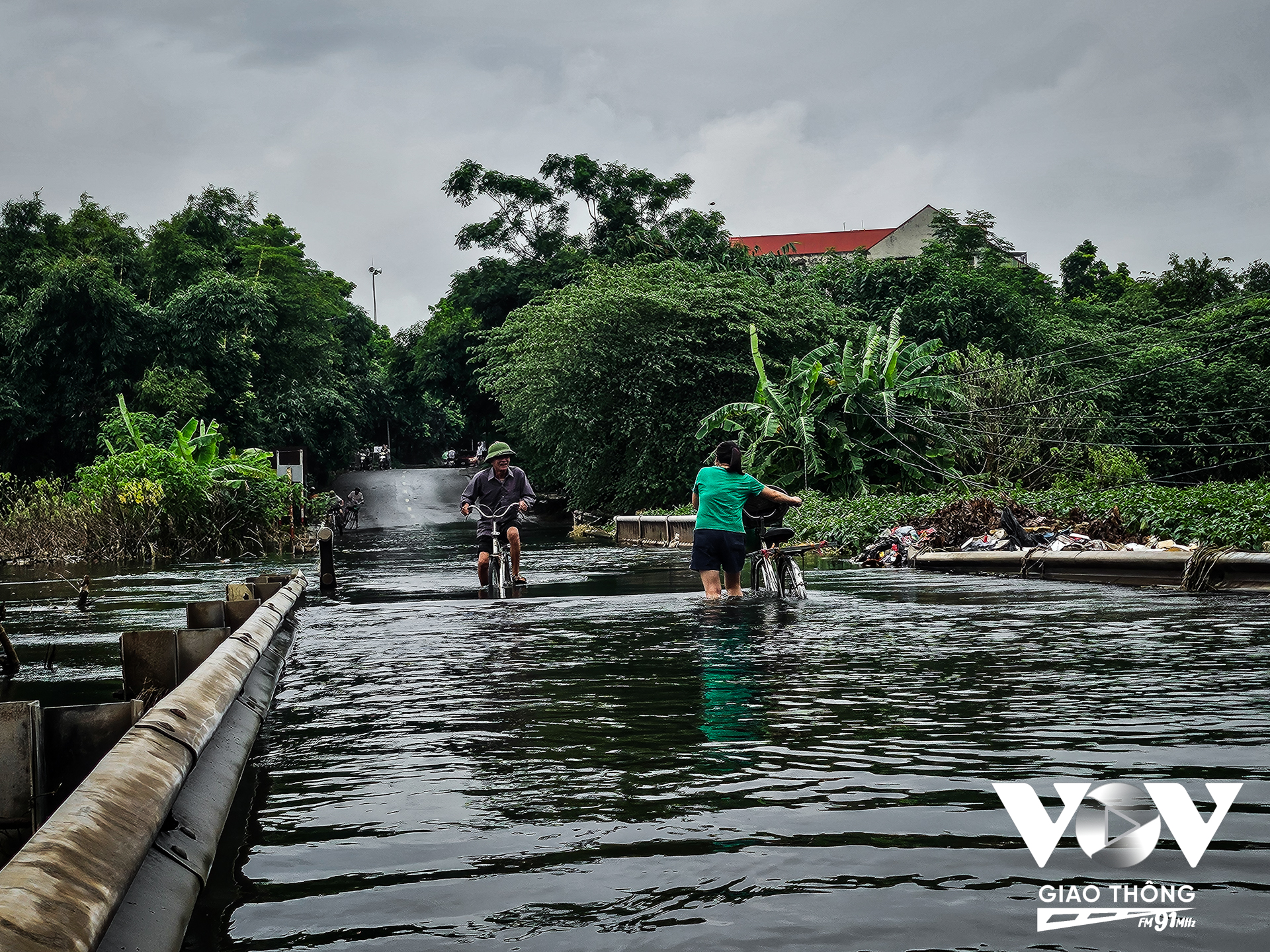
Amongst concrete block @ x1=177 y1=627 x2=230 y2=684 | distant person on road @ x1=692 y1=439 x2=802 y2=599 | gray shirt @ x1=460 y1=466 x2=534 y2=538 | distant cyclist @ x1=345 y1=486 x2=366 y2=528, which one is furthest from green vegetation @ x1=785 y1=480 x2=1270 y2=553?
distant cyclist @ x1=345 y1=486 x2=366 y2=528

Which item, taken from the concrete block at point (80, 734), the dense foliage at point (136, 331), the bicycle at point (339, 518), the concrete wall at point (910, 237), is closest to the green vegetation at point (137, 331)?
the dense foliage at point (136, 331)

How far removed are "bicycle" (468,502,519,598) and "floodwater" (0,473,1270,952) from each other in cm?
364

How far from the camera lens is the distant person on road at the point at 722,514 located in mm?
12414

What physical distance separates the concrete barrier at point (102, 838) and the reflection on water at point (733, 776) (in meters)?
0.43

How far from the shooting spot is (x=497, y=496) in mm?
15047

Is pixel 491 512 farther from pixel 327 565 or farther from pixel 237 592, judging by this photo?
pixel 237 592

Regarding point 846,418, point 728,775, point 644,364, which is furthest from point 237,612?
point 644,364

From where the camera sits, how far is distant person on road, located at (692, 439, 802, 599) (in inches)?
489

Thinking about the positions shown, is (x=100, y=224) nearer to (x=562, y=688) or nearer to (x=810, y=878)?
(x=562, y=688)

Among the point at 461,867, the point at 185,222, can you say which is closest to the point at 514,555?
the point at 461,867

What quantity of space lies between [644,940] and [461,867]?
878 millimetres

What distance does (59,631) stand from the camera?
11797 mm

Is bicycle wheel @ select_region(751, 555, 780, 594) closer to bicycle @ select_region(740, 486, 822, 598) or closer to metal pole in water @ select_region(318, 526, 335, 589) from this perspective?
bicycle @ select_region(740, 486, 822, 598)

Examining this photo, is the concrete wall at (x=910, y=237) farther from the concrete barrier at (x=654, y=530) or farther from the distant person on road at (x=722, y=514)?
the distant person on road at (x=722, y=514)
